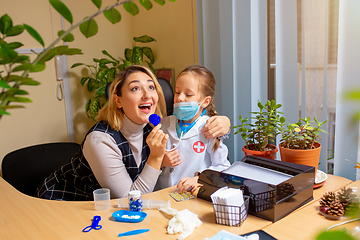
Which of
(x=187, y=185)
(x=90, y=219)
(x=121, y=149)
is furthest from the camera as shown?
(x=121, y=149)

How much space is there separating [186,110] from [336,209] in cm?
79

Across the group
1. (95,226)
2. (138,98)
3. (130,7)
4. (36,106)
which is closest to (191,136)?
(138,98)

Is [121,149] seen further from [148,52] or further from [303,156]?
[148,52]

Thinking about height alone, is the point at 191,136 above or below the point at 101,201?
above

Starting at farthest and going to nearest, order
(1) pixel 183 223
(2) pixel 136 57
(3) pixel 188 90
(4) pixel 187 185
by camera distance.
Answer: (2) pixel 136 57 → (3) pixel 188 90 → (4) pixel 187 185 → (1) pixel 183 223

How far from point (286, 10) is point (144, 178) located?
1.22 meters

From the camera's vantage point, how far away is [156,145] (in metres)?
1.34

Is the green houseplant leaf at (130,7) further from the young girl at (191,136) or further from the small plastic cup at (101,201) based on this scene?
the young girl at (191,136)

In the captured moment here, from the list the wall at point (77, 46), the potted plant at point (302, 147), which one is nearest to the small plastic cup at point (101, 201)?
the potted plant at point (302, 147)

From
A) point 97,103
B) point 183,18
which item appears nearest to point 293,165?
point 183,18

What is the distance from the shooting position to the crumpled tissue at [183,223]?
3.16 feet

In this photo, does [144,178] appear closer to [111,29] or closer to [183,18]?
[183,18]

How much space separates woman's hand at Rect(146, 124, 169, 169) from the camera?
4.41 feet

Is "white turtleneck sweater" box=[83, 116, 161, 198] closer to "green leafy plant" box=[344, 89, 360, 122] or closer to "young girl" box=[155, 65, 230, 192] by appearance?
"young girl" box=[155, 65, 230, 192]
